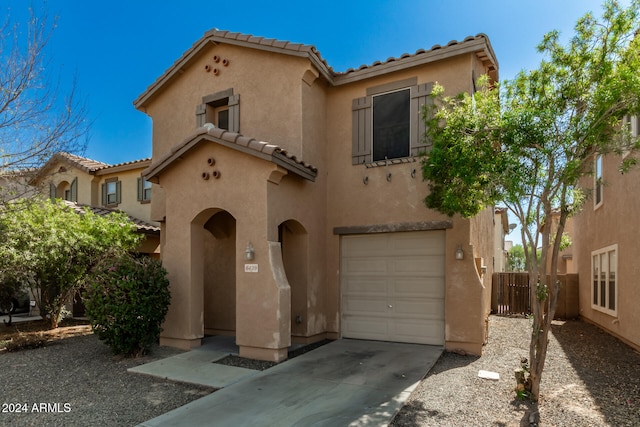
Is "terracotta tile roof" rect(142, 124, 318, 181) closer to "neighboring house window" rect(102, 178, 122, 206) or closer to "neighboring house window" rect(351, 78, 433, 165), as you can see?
"neighboring house window" rect(351, 78, 433, 165)

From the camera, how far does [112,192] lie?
18.4m

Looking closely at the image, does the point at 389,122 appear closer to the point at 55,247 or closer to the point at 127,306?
the point at 127,306

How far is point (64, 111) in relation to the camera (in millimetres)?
7852

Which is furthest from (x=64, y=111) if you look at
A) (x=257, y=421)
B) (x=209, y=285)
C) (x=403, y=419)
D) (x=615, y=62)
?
(x=615, y=62)

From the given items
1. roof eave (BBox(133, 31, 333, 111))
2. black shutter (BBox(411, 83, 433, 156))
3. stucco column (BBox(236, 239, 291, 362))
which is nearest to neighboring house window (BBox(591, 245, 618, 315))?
black shutter (BBox(411, 83, 433, 156))

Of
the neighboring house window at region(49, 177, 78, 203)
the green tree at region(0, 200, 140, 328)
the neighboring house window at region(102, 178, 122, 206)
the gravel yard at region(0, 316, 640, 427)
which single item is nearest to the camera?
the gravel yard at region(0, 316, 640, 427)

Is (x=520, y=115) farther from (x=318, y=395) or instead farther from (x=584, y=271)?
(x=584, y=271)

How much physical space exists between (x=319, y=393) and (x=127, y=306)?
449cm

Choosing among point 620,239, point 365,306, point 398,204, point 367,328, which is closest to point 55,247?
point 365,306

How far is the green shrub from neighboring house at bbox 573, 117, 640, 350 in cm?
853

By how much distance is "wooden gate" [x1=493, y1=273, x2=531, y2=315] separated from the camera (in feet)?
49.1

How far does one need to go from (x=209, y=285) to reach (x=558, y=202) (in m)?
8.89

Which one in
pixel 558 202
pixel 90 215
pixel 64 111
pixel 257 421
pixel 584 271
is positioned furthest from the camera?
pixel 584 271

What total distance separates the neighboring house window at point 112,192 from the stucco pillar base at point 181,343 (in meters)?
10.8
